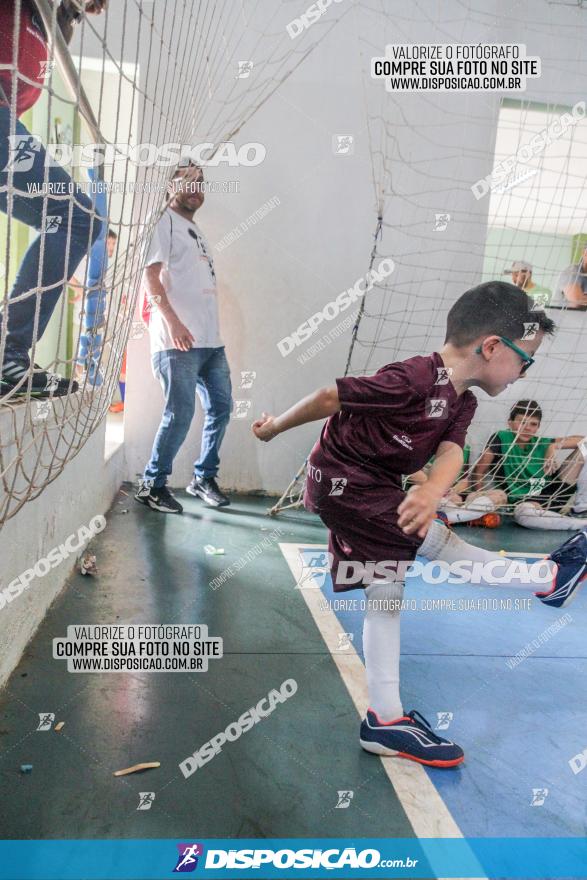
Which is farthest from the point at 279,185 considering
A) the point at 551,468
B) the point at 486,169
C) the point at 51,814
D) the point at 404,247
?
the point at 51,814

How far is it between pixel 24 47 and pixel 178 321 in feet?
5.57

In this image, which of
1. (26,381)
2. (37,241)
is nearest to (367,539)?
(26,381)

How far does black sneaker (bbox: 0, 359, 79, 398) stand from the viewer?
4.83 ft

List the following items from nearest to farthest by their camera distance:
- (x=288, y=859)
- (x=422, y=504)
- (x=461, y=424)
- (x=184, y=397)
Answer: (x=288, y=859) → (x=422, y=504) → (x=461, y=424) → (x=184, y=397)

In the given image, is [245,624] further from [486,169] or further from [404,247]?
[486,169]

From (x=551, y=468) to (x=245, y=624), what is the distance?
88.4 inches

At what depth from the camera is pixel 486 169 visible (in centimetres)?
372

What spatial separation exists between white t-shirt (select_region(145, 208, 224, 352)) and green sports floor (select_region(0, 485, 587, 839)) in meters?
1.16

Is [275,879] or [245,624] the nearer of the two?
[275,879]

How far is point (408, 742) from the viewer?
136 centimetres

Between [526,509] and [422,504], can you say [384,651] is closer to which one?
[422,504]

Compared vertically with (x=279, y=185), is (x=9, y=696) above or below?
below

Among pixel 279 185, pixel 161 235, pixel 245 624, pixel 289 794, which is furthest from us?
pixel 279 185

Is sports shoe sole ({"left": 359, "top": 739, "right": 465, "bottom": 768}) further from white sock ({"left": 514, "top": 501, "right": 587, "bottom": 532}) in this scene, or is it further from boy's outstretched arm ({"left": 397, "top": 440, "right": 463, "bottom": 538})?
white sock ({"left": 514, "top": 501, "right": 587, "bottom": 532})
